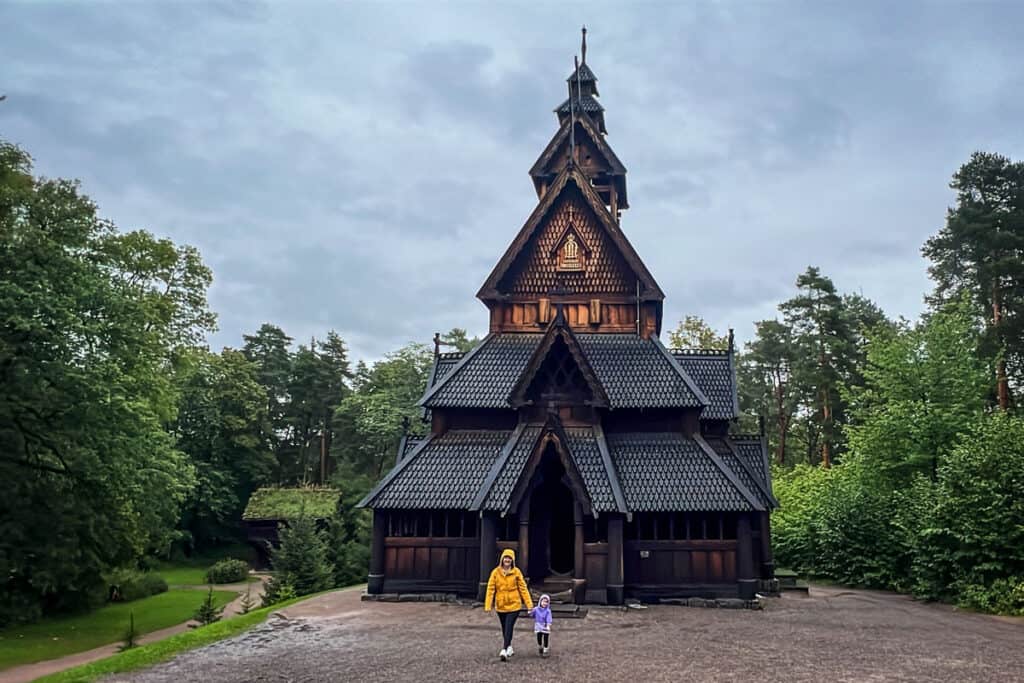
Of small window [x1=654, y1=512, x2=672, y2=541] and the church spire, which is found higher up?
the church spire

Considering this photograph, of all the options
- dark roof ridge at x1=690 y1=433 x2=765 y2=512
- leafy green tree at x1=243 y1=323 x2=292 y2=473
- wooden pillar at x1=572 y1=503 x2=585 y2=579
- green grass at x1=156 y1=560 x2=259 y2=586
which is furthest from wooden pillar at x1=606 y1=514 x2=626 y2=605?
leafy green tree at x1=243 y1=323 x2=292 y2=473

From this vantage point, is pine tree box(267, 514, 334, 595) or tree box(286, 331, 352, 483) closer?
pine tree box(267, 514, 334, 595)

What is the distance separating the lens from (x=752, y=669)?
981cm

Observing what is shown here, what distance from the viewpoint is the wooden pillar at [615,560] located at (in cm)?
1605

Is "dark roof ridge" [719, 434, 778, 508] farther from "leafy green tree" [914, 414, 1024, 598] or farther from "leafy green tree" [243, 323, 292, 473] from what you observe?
"leafy green tree" [243, 323, 292, 473]

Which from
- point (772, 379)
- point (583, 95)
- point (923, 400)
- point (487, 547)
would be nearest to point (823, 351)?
point (772, 379)

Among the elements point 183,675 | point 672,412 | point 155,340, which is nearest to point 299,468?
point 155,340

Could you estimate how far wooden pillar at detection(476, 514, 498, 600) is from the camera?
16516 millimetres

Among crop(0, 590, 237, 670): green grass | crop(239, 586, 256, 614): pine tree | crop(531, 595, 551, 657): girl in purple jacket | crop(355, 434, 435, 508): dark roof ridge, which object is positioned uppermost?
crop(355, 434, 435, 508): dark roof ridge

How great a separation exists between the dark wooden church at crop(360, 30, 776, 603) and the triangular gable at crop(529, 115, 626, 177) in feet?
6.30

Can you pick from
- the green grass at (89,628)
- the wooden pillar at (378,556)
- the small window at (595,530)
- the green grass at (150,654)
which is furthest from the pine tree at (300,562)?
the small window at (595,530)

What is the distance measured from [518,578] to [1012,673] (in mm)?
7029

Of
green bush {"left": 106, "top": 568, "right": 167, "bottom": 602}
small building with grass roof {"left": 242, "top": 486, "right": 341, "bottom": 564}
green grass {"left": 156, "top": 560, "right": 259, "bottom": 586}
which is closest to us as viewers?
green bush {"left": 106, "top": 568, "right": 167, "bottom": 602}

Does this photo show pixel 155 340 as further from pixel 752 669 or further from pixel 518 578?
pixel 752 669
